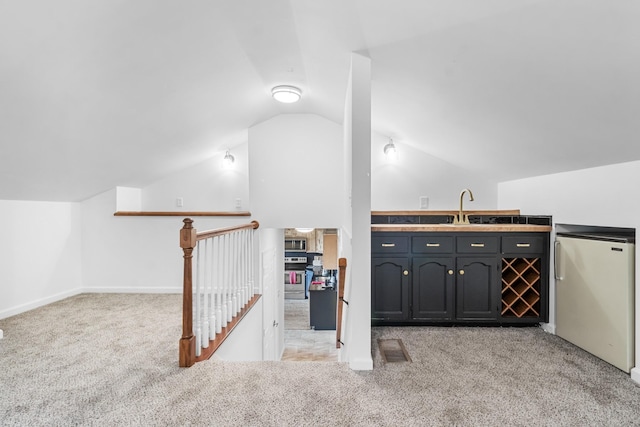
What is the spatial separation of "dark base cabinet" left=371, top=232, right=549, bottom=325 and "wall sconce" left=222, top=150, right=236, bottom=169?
236 cm

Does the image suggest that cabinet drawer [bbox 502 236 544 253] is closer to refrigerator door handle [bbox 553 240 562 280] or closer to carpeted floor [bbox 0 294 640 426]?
refrigerator door handle [bbox 553 240 562 280]

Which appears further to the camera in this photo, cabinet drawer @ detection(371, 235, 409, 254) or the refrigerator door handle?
cabinet drawer @ detection(371, 235, 409, 254)

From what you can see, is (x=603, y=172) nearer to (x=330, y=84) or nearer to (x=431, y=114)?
(x=431, y=114)

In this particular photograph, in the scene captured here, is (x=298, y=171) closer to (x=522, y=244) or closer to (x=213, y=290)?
(x=213, y=290)

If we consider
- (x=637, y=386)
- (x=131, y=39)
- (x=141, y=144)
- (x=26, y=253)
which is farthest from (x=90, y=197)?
(x=637, y=386)

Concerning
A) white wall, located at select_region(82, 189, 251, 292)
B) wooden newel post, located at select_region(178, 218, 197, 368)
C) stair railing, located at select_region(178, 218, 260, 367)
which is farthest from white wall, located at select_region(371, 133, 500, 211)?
white wall, located at select_region(82, 189, 251, 292)

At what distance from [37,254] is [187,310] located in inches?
94.3

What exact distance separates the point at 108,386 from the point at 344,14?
8.41 feet

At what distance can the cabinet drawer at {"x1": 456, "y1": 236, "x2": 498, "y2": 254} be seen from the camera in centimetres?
291

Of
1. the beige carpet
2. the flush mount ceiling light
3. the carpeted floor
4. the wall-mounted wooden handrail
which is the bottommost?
the beige carpet

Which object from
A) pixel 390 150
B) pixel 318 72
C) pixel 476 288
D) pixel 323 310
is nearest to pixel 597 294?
pixel 476 288

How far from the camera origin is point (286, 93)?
3.23 meters

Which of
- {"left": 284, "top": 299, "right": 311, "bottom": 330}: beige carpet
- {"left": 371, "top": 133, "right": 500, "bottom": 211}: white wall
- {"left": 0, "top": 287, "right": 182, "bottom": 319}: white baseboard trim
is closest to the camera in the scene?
{"left": 0, "top": 287, "right": 182, "bottom": 319}: white baseboard trim

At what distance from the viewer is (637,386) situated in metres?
1.94
